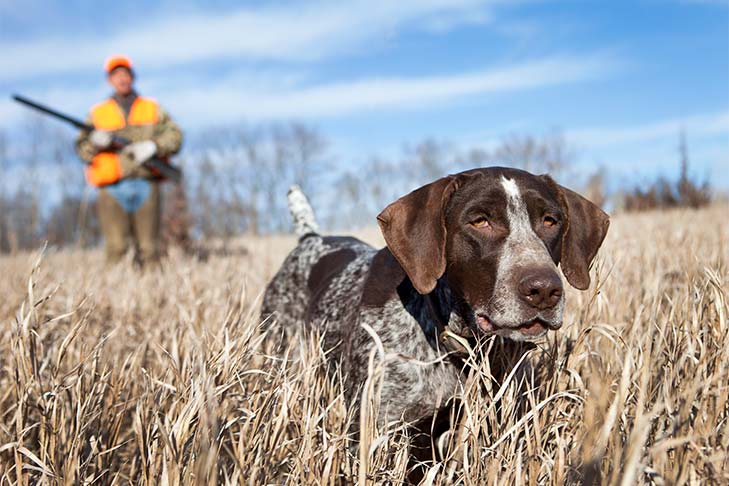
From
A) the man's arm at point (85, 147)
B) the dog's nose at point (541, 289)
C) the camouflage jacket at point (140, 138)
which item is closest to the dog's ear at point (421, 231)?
the dog's nose at point (541, 289)

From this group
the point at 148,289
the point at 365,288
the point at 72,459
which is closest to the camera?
the point at 72,459

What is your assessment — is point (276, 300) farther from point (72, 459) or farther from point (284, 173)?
point (284, 173)

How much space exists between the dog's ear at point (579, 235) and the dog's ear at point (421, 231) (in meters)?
0.55

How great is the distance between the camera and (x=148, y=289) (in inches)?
237

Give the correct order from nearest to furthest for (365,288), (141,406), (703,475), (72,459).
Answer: (703,475) → (72,459) → (141,406) → (365,288)

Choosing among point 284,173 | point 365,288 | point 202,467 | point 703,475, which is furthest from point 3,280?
point 284,173

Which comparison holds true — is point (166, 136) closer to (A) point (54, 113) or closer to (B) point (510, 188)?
(A) point (54, 113)

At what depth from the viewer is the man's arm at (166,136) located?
821 cm

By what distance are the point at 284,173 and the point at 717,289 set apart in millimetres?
50778

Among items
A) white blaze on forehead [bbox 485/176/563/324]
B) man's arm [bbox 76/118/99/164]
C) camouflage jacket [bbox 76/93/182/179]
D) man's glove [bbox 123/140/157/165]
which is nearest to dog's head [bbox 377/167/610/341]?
white blaze on forehead [bbox 485/176/563/324]

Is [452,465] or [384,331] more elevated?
[384,331]

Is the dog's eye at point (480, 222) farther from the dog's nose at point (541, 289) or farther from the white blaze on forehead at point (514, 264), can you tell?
the dog's nose at point (541, 289)

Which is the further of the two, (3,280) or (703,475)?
(3,280)

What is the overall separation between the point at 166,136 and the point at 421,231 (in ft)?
20.6
